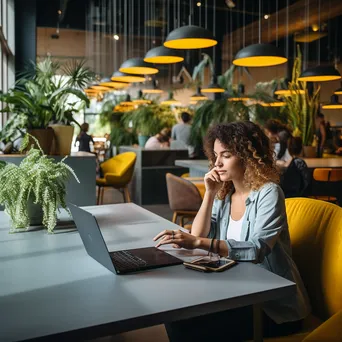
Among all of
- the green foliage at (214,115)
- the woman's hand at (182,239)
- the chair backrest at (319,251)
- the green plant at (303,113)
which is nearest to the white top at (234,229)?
the chair backrest at (319,251)

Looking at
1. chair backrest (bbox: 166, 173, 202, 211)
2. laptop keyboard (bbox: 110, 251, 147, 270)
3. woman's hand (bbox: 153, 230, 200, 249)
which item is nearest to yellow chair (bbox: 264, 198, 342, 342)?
woman's hand (bbox: 153, 230, 200, 249)

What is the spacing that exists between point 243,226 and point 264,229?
0.17m

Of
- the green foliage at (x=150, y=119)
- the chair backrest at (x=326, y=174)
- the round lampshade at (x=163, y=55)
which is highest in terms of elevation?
the round lampshade at (x=163, y=55)

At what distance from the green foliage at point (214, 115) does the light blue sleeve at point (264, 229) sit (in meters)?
6.67

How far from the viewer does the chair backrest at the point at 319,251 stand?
197 centimetres

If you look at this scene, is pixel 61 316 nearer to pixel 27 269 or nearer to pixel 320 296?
pixel 27 269

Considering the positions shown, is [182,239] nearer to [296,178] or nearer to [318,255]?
[318,255]

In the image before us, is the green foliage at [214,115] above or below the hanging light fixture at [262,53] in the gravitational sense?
below

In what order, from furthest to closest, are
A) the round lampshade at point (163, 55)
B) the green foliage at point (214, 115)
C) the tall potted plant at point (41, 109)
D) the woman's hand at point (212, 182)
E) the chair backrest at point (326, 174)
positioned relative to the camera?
the green foliage at point (214, 115), the chair backrest at point (326, 174), the round lampshade at point (163, 55), the tall potted plant at point (41, 109), the woman's hand at point (212, 182)

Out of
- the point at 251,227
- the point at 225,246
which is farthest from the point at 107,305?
the point at 251,227

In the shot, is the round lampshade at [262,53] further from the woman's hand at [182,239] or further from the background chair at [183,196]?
the woman's hand at [182,239]

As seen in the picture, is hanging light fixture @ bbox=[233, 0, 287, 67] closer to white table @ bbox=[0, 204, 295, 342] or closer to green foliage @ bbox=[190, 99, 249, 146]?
white table @ bbox=[0, 204, 295, 342]


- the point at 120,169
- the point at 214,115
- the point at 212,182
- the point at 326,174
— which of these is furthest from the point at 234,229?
the point at 214,115

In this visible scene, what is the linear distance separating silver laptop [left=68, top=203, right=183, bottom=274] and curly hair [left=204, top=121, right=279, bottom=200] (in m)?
0.56
